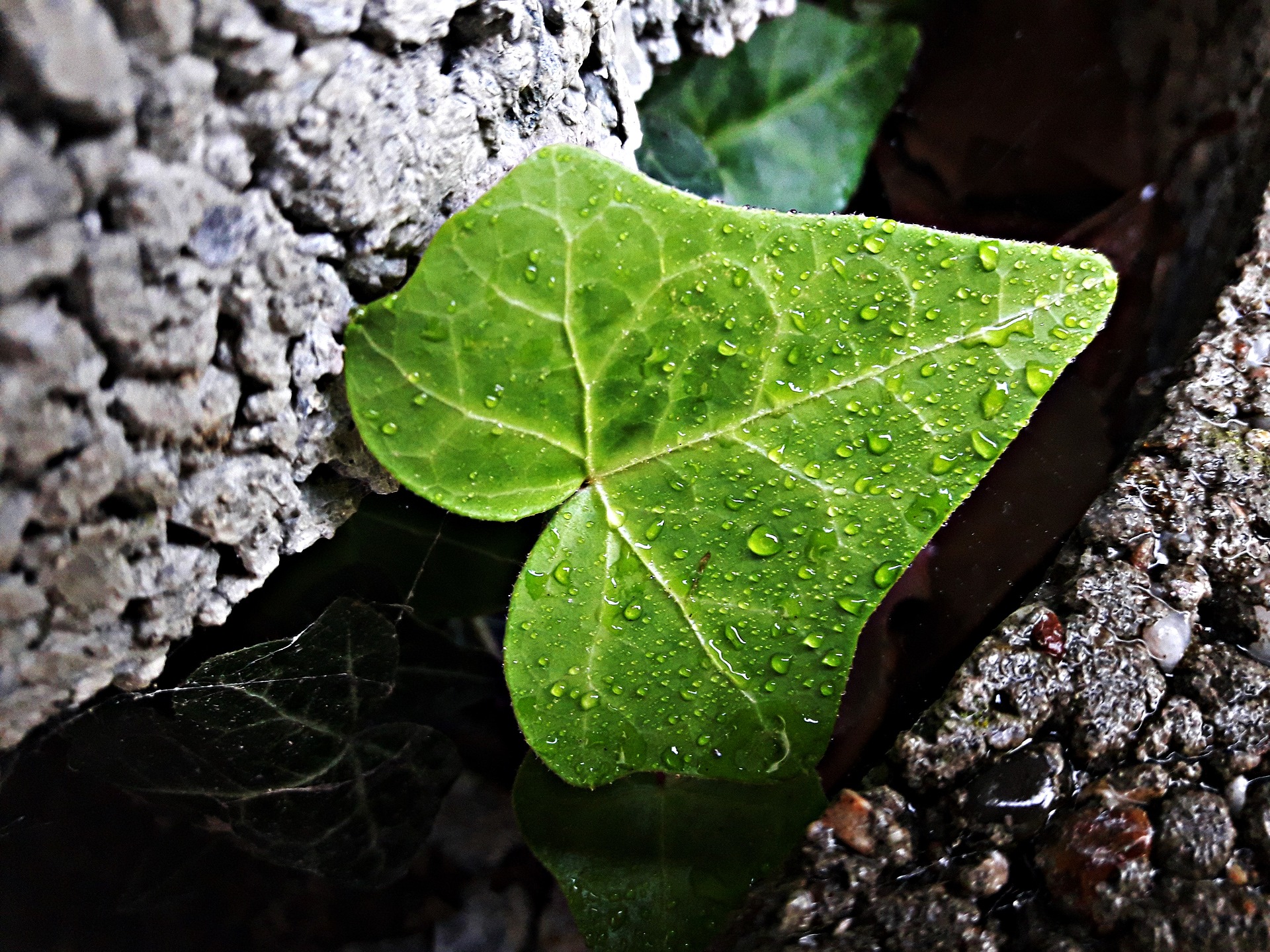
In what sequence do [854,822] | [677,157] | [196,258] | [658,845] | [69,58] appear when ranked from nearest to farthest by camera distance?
[69,58]
[196,258]
[854,822]
[658,845]
[677,157]

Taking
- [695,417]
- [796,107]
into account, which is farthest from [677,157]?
[695,417]

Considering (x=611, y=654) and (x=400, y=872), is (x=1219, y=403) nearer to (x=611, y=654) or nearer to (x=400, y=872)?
(x=611, y=654)

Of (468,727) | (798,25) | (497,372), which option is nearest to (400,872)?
(468,727)

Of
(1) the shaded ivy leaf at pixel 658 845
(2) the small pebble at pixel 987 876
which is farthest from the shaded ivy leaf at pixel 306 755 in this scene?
(2) the small pebble at pixel 987 876

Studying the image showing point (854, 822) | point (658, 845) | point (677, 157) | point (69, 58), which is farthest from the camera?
point (677, 157)

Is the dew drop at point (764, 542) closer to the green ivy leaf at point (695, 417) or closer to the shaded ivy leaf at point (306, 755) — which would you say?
the green ivy leaf at point (695, 417)

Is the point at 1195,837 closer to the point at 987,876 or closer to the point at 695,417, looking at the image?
the point at 987,876
